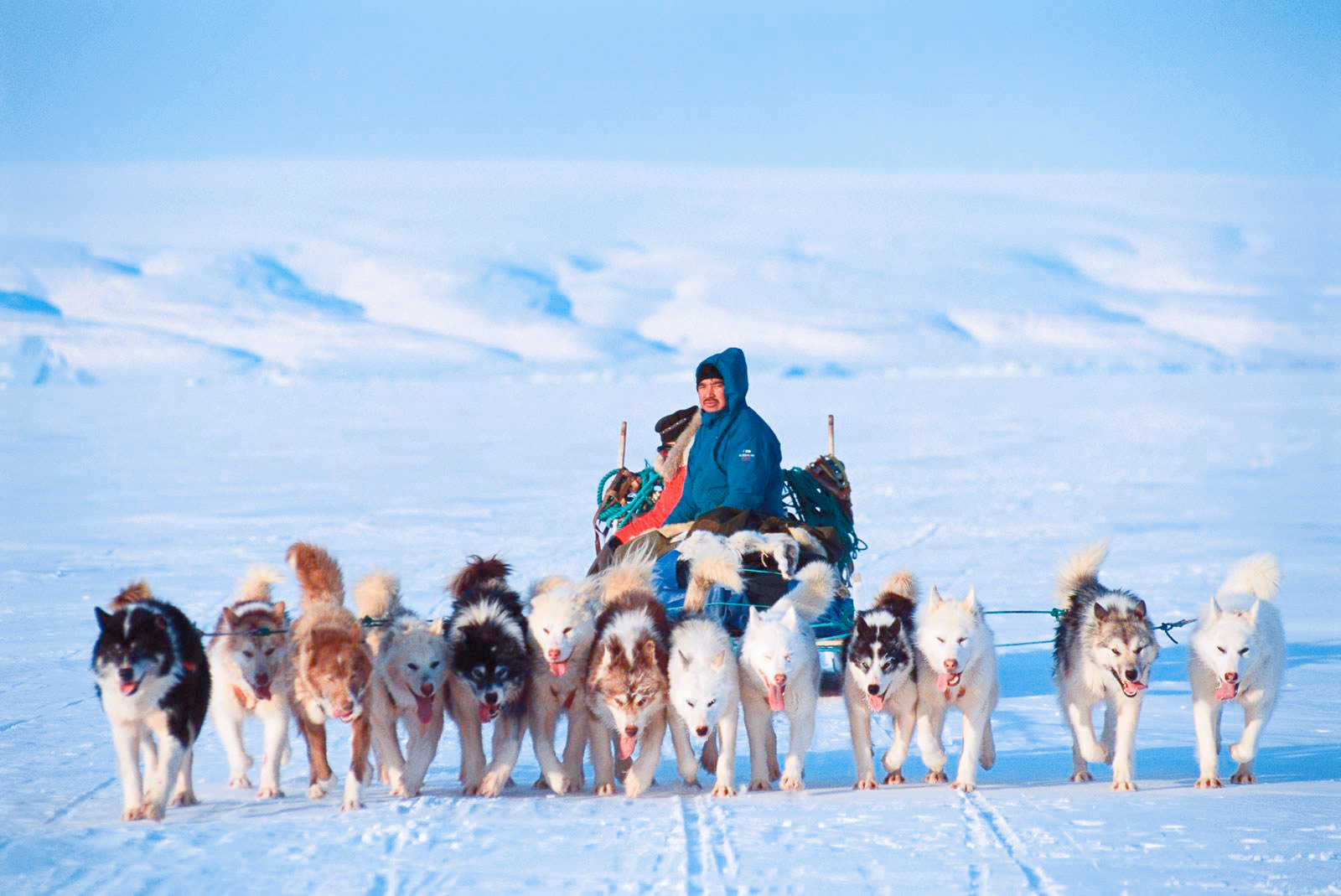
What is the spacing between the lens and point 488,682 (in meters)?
5.41

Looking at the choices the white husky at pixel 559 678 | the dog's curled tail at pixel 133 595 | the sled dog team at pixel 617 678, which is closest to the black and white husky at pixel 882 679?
the sled dog team at pixel 617 678

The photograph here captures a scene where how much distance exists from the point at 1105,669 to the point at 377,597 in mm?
2815

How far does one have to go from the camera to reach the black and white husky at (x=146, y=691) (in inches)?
198

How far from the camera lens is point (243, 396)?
127ft

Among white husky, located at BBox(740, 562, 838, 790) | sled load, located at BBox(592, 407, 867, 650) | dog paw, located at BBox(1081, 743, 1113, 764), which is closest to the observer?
white husky, located at BBox(740, 562, 838, 790)

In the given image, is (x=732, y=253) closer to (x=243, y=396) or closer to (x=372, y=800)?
(x=243, y=396)

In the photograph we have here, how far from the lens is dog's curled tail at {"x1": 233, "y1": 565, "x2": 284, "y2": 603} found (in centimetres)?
598

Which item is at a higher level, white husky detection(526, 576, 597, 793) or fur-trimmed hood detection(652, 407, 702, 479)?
fur-trimmed hood detection(652, 407, 702, 479)

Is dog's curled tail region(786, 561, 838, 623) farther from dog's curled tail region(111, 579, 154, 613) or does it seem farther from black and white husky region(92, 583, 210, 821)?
dog's curled tail region(111, 579, 154, 613)

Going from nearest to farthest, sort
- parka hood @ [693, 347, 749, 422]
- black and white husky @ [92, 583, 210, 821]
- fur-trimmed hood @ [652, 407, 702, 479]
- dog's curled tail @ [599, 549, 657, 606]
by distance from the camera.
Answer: black and white husky @ [92, 583, 210, 821], dog's curled tail @ [599, 549, 657, 606], parka hood @ [693, 347, 749, 422], fur-trimmed hood @ [652, 407, 702, 479]

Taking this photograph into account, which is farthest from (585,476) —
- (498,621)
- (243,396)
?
(243,396)

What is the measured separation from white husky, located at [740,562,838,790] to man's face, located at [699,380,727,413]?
5.50 ft

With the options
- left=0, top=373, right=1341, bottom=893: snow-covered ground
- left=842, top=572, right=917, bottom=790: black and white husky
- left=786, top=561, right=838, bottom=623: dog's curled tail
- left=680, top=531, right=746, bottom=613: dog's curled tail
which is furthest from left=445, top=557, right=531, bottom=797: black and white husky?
left=842, top=572, right=917, bottom=790: black and white husky

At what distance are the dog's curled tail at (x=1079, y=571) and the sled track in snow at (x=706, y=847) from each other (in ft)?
5.88
